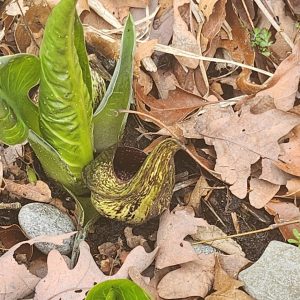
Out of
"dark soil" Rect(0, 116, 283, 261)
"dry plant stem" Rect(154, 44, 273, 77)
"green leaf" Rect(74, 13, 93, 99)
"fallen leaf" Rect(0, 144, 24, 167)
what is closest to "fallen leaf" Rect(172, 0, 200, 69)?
"dry plant stem" Rect(154, 44, 273, 77)

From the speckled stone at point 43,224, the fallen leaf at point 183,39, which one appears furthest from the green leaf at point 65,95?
the fallen leaf at point 183,39

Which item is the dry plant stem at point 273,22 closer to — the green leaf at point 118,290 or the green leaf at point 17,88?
the green leaf at point 17,88

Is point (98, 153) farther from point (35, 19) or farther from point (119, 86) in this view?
point (35, 19)

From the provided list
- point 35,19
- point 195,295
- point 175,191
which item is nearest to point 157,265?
point 195,295

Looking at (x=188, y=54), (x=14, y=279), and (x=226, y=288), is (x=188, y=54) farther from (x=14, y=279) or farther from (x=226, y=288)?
(x=14, y=279)

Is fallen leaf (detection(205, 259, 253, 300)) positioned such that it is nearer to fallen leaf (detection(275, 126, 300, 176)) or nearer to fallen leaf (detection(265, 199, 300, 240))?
fallen leaf (detection(265, 199, 300, 240))

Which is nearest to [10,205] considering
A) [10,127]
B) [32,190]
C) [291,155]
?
[32,190]
